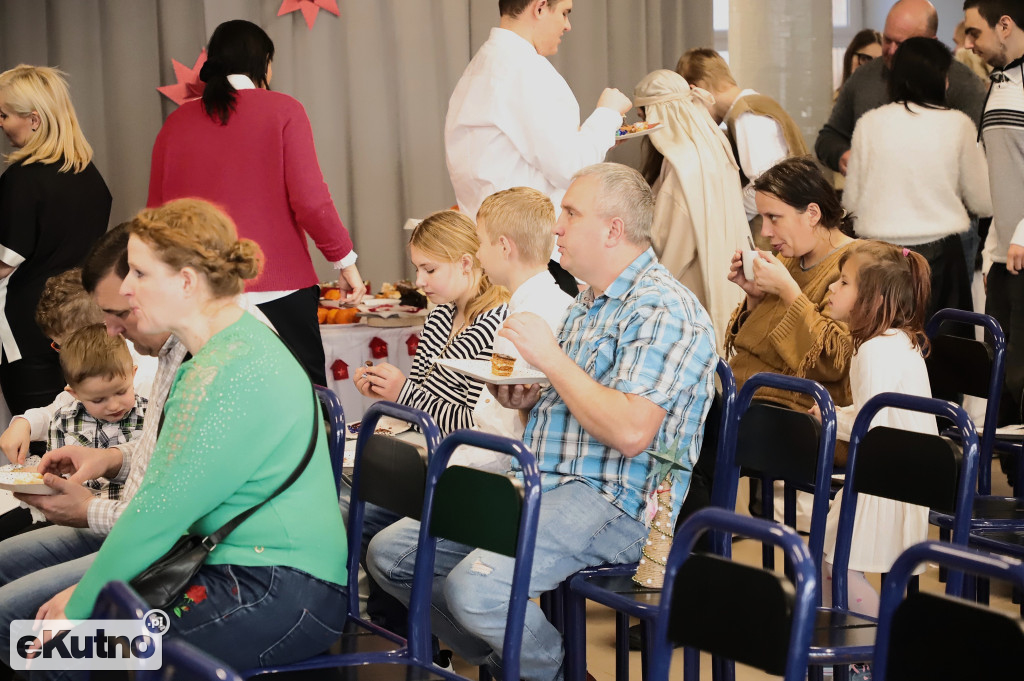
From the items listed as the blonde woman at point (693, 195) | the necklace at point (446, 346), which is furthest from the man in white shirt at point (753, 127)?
the necklace at point (446, 346)

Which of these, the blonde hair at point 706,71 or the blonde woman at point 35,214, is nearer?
the blonde woman at point 35,214

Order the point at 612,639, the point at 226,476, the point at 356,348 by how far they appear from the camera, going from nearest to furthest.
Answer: the point at 226,476
the point at 612,639
the point at 356,348

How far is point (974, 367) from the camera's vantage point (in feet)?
10.7

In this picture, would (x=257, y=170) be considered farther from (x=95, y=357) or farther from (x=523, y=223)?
(x=95, y=357)

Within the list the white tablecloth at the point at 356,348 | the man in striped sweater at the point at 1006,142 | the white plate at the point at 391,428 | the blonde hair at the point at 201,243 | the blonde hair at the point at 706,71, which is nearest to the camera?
the blonde hair at the point at 201,243

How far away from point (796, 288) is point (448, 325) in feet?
3.18

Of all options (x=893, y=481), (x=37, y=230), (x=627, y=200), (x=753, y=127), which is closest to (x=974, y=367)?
(x=893, y=481)

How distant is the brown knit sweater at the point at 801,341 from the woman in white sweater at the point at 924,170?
112 cm

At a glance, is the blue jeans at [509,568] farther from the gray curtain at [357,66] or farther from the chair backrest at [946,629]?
the gray curtain at [357,66]

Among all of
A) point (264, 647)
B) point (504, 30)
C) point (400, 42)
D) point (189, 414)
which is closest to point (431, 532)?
point (264, 647)

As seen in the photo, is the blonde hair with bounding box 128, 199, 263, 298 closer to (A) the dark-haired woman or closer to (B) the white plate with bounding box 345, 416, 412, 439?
(B) the white plate with bounding box 345, 416, 412, 439

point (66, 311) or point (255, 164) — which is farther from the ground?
point (255, 164)

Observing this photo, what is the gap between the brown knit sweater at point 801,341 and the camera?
10.1ft

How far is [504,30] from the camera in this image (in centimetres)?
373
